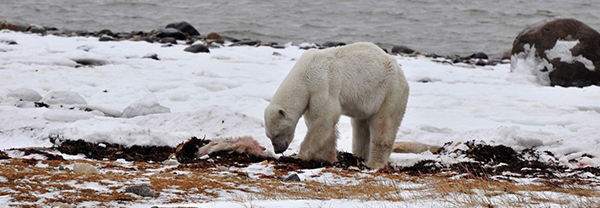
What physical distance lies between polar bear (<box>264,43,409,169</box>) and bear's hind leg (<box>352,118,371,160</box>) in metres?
0.04

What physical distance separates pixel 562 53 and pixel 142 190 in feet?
50.4

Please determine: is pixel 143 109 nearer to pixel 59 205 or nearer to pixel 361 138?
pixel 361 138

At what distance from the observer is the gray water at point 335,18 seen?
31469 mm

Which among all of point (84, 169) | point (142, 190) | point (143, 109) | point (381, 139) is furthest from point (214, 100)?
point (142, 190)

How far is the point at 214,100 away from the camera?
14.1 meters

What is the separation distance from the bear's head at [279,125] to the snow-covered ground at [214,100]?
55.5 inches

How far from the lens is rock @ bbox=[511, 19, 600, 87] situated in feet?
58.1

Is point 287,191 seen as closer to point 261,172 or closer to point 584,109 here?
point 261,172

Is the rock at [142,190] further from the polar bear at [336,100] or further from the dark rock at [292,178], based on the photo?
the polar bear at [336,100]

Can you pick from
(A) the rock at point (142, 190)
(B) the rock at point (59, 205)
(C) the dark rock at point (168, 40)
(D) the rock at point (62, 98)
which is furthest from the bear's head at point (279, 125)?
(C) the dark rock at point (168, 40)

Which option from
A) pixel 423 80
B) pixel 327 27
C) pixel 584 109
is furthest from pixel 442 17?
pixel 584 109

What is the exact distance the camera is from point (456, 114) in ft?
45.6

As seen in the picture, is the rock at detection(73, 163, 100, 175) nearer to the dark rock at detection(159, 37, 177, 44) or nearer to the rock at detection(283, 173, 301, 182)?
the rock at detection(283, 173, 301, 182)

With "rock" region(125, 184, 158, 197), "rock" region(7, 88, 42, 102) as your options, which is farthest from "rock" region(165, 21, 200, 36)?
"rock" region(125, 184, 158, 197)
